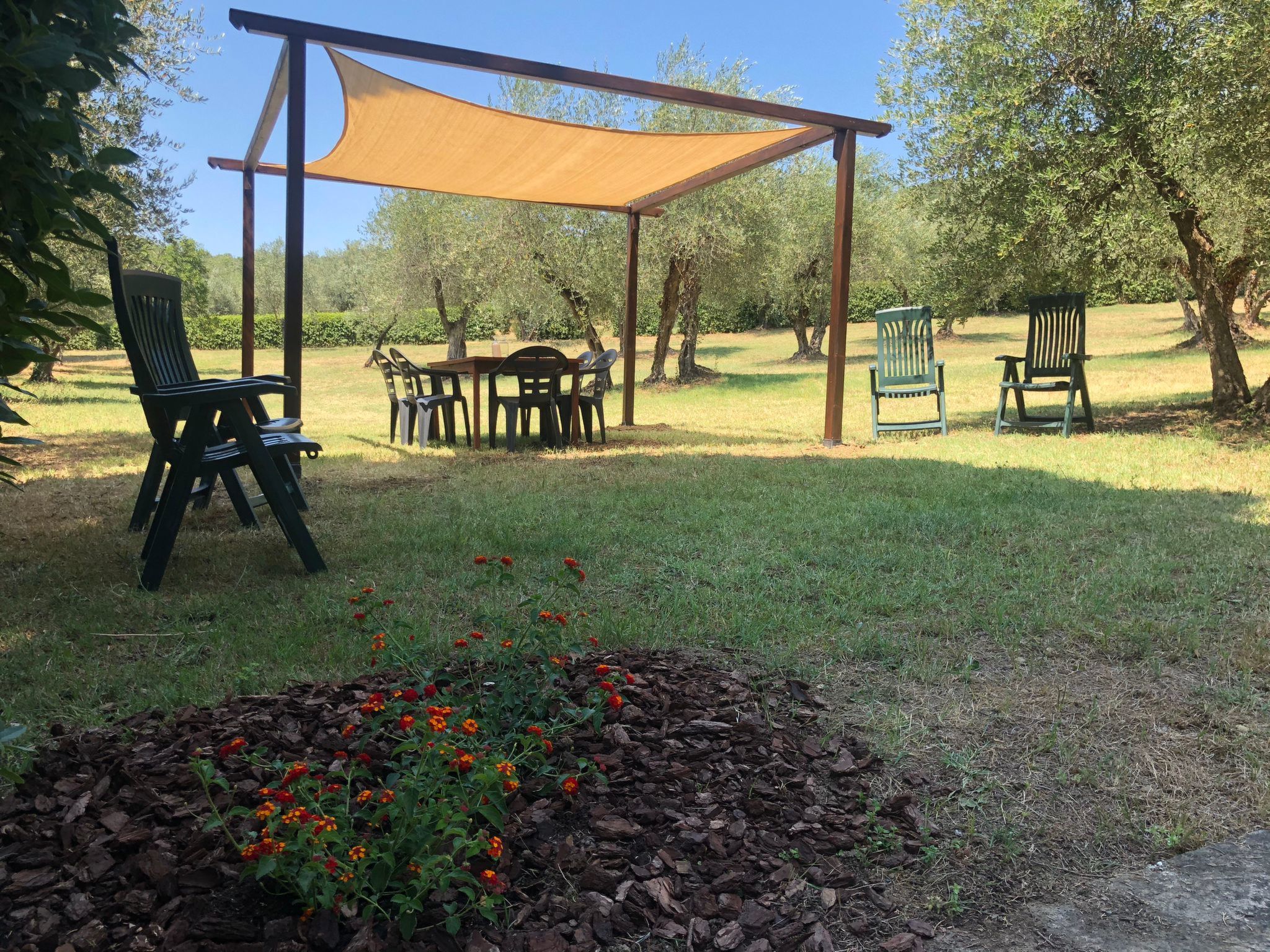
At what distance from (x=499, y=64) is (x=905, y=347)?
4.95 meters

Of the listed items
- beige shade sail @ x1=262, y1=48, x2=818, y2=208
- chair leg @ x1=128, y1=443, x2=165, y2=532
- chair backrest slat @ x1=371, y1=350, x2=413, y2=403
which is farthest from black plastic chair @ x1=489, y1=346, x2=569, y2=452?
chair leg @ x1=128, y1=443, x2=165, y2=532

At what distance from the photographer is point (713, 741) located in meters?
2.07

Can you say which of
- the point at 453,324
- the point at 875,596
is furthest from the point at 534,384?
the point at 453,324

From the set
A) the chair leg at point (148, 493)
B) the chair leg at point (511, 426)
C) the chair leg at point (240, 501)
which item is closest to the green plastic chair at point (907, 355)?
the chair leg at point (511, 426)

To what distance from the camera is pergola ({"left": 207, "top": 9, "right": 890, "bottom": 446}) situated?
5.29 m

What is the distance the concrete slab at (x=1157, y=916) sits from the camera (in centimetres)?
147

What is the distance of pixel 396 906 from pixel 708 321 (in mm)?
29912

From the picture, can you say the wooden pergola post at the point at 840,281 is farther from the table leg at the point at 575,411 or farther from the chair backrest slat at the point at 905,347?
the table leg at the point at 575,411

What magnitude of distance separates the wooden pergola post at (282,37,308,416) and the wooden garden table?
227 cm

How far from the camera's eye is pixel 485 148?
6.96 metres

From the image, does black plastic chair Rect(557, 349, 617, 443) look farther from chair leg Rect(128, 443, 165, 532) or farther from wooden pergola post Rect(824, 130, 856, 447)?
chair leg Rect(128, 443, 165, 532)

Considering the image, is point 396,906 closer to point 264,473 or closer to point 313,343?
point 264,473

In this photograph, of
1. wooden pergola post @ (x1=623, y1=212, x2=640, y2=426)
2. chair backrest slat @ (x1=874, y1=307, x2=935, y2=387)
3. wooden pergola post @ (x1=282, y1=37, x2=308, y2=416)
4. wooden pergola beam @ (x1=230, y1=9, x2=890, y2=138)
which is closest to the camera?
wooden pergola beam @ (x1=230, y1=9, x2=890, y2=138)

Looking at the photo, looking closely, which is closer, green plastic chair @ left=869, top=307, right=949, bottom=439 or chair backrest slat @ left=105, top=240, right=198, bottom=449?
chair backrest slat @ left=105, top=240, right=198, bottom=449
